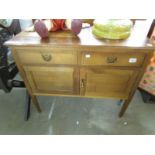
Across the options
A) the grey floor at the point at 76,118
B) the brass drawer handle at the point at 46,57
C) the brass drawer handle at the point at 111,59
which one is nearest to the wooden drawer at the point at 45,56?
the brass drawer handle at the point at 46,57

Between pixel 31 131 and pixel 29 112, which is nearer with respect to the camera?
pixel 31 131

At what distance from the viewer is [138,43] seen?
2.83ft

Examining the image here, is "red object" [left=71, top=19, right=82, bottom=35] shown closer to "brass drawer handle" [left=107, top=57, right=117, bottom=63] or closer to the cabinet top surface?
the cabinet top surface

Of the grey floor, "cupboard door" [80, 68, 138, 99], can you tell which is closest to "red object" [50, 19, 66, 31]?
"cupboard door" [80, 68, 138, 99]

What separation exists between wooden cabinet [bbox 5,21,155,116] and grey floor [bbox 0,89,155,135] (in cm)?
36

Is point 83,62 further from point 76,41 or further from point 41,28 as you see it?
point 41,28

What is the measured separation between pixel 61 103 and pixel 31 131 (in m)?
0.42

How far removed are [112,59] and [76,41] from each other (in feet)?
0.85

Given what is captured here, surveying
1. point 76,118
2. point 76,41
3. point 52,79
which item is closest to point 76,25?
point 76,41

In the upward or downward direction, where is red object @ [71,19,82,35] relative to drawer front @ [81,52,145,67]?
upward

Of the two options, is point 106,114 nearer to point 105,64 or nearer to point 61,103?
point 61,103

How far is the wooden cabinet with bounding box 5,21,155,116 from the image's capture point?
868 mm
